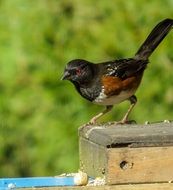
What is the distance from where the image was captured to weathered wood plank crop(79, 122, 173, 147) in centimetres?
497

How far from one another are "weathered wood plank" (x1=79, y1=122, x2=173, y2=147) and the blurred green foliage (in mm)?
3259

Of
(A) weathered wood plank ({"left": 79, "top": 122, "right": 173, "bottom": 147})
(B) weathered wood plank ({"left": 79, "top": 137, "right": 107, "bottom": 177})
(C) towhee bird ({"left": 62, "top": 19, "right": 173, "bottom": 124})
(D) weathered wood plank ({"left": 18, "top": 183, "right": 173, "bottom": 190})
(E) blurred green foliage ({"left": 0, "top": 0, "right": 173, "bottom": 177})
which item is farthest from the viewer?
(E) blurred green foliage ({"left": 0, "top": 0, "right": 173, "bottom": 177})

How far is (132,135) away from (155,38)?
8.86 ft

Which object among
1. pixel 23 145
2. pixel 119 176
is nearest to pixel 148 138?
pixel 119 176

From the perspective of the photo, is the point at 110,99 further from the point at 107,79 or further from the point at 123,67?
the point at 123,67

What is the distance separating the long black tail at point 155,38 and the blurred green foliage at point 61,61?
3.35 ft

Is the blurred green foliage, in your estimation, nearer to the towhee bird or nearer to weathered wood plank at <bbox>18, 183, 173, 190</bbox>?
the towhee bird

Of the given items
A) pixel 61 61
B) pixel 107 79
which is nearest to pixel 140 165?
pixel 107 79

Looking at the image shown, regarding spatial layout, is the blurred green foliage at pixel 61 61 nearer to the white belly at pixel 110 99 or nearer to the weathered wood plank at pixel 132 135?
the white belly at pixel 110 99

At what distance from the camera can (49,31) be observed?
9000 millimetres

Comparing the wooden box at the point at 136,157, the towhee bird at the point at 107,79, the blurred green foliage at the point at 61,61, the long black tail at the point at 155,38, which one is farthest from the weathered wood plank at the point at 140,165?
the blurred green foliage at the point at 61,61

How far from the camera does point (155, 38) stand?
301 inches

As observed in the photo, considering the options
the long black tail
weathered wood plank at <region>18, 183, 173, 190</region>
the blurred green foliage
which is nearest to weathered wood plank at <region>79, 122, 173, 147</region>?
weathered wood plank at <region>18, 183, 173, 190</region>

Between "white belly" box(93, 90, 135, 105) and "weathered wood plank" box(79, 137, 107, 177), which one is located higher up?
"white belly" box(93, 90, 135, 105)
